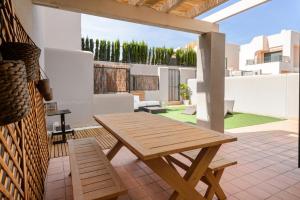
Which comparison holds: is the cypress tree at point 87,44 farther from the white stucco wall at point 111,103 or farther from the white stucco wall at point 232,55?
the white stucco wall at point 232,55

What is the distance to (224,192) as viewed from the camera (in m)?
2.31

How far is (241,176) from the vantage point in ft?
8.85

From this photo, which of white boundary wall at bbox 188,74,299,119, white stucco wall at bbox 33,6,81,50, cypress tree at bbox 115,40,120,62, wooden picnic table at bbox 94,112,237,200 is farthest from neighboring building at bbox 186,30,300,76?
wooden picnic table at bbox 94,112,237,200

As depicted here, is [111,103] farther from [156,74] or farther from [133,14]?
[156,74]

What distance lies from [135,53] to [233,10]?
30.7 feet

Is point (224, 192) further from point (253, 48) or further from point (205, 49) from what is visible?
point (253, 48)

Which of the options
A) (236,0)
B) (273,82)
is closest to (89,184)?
(236,0)

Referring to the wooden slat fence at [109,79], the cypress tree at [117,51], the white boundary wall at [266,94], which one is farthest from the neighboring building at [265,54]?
the wooden slat fence at [109,79]

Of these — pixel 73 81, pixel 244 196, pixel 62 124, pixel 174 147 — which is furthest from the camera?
pixel 73 81

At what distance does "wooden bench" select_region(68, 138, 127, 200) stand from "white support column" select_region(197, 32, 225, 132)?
287 centimetres

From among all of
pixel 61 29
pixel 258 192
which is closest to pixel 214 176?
pixel 258 192

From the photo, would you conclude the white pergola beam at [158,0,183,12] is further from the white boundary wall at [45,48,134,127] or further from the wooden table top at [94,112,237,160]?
the white boundary wall at [45,48,134,127]

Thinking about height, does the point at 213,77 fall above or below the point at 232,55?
below

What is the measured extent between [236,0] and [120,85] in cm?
550
